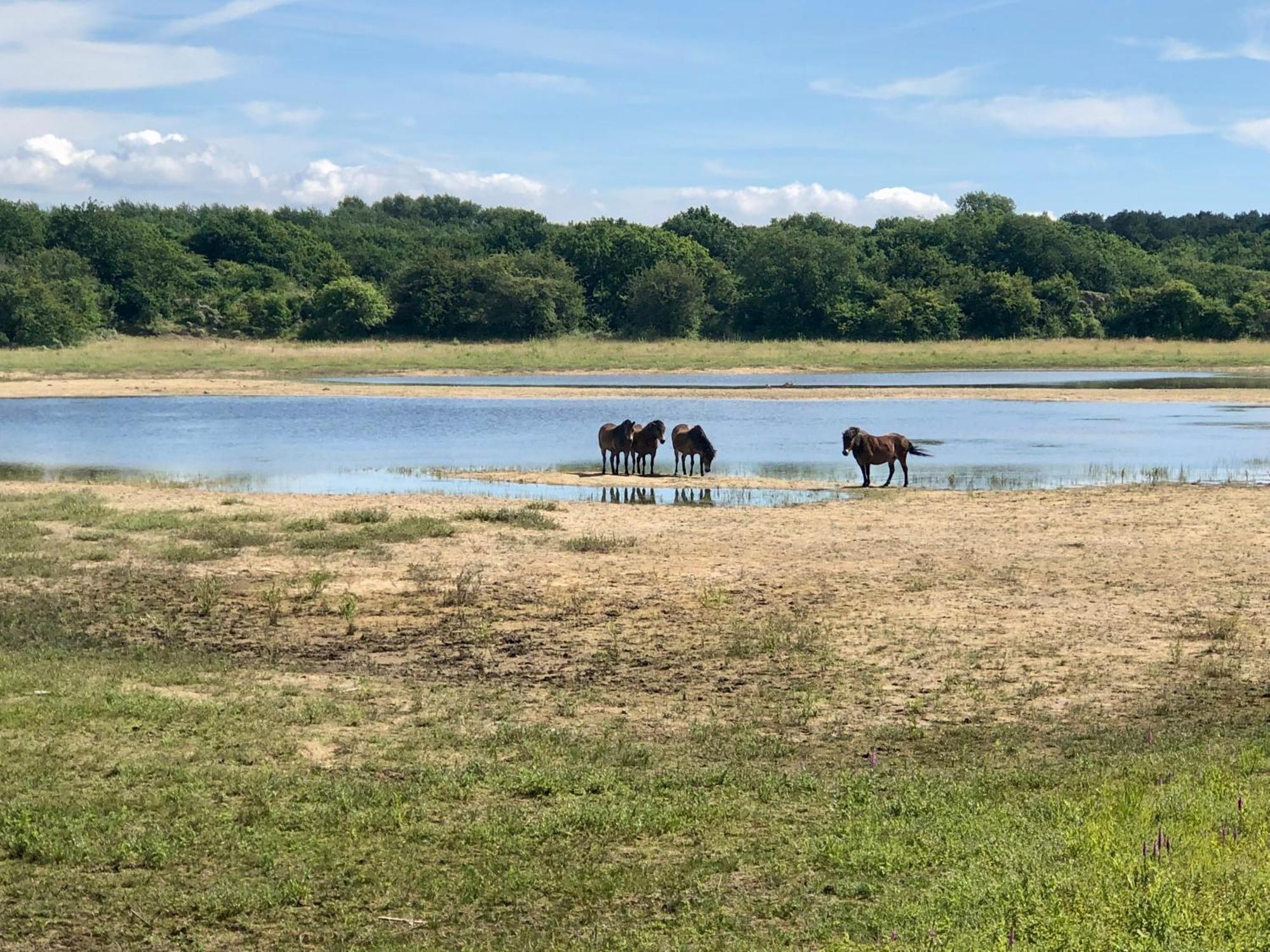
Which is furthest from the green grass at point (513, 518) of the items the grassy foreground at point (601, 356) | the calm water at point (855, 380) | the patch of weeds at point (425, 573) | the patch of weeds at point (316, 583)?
the grassy foreground at point (601, 356)

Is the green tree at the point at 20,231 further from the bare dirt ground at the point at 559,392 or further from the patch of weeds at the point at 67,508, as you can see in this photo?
the patch of weeds at the point at 67,508

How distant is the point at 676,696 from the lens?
10352 millimetres

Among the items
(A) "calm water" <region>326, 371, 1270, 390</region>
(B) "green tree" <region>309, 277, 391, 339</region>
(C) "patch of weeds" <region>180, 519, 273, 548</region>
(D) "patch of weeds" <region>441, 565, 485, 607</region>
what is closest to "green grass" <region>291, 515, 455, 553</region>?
(C) "patch of weeds" <region>180, 519, 273, 548</region>

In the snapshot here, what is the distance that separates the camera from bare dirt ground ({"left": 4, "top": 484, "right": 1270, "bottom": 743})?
10383 mm

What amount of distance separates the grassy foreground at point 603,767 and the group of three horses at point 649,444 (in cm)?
1124

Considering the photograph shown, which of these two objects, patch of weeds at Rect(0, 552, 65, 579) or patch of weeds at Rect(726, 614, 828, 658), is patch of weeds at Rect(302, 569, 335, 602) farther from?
patch of weeds at Rect(726, 614, 828, 658)

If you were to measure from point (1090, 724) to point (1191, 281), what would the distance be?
84.1 m

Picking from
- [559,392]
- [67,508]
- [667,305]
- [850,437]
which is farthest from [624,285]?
[67,508]

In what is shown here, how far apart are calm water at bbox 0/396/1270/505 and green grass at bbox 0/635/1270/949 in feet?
44.4

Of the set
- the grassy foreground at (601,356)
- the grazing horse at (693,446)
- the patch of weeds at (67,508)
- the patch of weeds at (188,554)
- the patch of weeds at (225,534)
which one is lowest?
the patch of weeds at (188,554)

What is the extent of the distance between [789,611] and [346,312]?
69128mm

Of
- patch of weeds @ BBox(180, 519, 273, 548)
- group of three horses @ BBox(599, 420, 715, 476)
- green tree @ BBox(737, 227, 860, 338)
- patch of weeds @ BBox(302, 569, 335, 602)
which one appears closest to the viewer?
patch of weeds @ BBox(302, 569, 335, 602)

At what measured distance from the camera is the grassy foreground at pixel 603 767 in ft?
20.3

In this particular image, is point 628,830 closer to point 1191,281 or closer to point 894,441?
point 894,441
